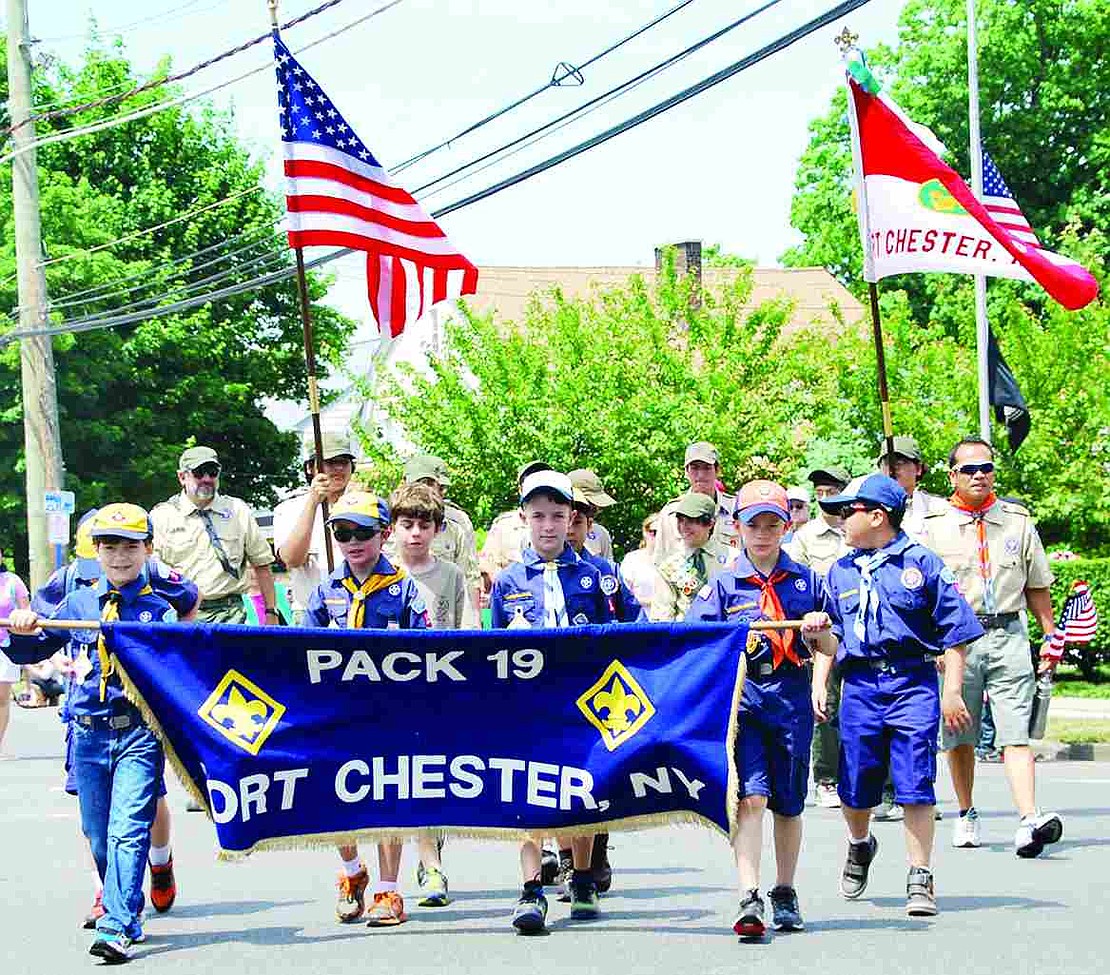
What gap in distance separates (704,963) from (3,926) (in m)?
3.25

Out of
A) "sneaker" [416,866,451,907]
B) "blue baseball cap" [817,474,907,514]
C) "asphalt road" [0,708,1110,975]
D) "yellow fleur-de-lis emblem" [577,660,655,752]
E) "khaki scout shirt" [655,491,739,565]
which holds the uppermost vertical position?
"khaki scout shirt" [655,491,739,565]

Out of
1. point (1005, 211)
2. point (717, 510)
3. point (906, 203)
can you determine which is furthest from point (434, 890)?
point (1005, 211)

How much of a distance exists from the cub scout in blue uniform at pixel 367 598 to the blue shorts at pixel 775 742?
144cm

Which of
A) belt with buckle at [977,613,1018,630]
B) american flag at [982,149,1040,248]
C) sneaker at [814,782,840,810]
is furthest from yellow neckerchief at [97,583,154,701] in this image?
american flag at [982,149,1040,248]

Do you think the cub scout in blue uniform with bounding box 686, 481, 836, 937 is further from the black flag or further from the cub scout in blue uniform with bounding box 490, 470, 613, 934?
the black flag

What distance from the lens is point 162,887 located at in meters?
8.92

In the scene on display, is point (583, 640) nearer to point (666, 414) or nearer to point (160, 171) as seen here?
point (666, 414)

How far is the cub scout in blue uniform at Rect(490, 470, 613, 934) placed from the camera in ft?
27.9

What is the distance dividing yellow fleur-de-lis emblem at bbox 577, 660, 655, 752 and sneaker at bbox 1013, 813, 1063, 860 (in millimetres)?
2843

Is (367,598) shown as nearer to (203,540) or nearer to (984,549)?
Answer: (203,540)

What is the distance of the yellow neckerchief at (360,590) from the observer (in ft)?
27.2

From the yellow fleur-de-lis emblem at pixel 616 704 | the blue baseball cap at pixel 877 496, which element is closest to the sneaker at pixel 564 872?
the yellow fleur-de-lis emblem at pixel 616 704

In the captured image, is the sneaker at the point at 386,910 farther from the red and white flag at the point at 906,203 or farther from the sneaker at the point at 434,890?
the red and white flag at the point at 906,203

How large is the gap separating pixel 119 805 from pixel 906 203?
6169mm
